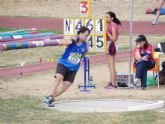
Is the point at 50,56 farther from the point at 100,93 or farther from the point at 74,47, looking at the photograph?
the point at 74,47

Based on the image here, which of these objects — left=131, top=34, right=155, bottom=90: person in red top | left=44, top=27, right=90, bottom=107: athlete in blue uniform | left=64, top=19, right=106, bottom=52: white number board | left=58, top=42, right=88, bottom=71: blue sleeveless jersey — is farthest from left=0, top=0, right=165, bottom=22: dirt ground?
left=58, top=42, right=88, bottom=71: blue sleeveless jersey

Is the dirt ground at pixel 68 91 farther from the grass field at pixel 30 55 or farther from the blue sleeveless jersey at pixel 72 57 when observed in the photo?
the grass field at pixel 30 55

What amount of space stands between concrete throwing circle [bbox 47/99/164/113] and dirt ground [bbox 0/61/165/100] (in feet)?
1.59

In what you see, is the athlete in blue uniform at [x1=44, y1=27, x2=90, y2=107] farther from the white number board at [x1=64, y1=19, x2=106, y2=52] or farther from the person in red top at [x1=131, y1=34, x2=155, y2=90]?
the person in red top at [x1=131, y1=34, x2=155, y2=90]

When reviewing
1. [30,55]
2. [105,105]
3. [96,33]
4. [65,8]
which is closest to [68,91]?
[96,33]

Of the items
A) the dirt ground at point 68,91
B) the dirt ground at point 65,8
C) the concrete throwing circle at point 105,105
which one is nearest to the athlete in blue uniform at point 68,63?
the concrete throwing circle at point 105,105

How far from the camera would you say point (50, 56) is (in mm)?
19984

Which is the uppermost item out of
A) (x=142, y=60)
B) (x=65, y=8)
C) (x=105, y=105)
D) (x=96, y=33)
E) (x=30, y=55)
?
(x=96, y=33)

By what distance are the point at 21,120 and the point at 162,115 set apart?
2293 millimetres

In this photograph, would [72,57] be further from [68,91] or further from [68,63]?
[68,91]

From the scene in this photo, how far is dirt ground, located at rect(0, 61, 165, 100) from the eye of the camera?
14.0 metres

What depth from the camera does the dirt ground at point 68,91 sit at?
1396 centimetres

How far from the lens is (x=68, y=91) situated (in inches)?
574

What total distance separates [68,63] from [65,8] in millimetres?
21132
